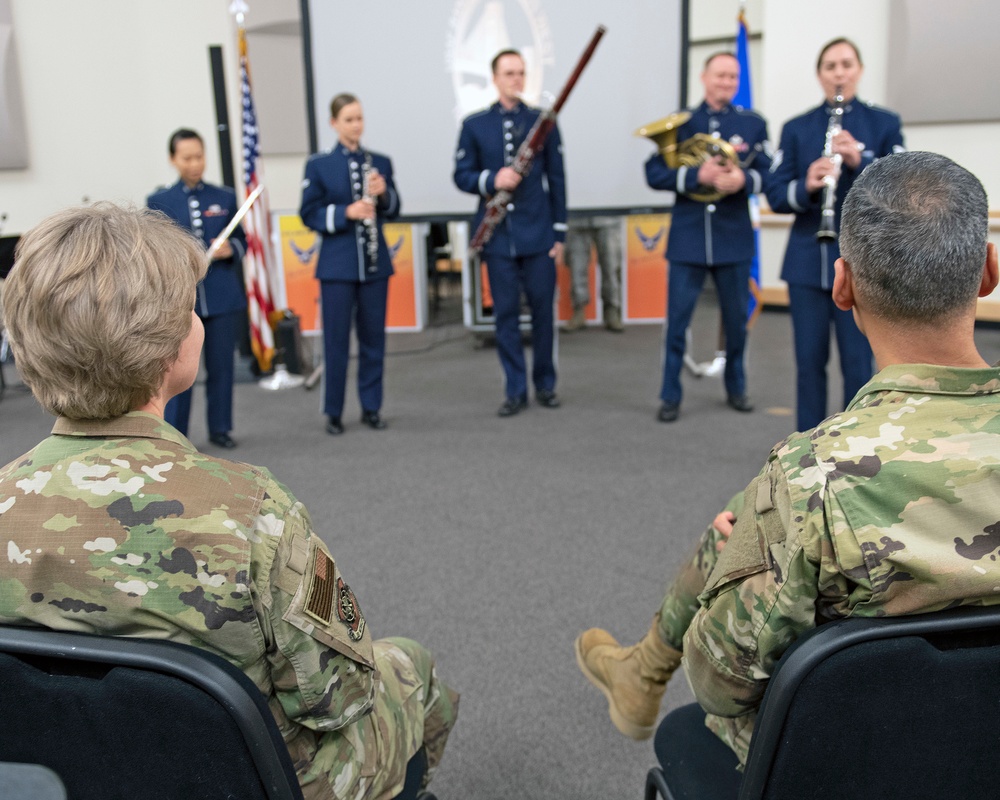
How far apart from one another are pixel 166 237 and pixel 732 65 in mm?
3517

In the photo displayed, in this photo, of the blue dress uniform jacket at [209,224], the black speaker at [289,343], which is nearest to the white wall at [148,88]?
the black speaker at [289,343]

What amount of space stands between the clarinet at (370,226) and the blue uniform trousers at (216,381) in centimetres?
63

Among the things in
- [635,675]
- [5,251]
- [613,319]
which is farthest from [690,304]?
[5,251]

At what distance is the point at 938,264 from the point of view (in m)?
0.97

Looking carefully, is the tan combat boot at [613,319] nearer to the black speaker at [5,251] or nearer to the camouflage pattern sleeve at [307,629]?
the black speaker at [5,251]

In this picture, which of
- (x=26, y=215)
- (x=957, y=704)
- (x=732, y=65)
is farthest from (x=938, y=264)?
(x=26, y=215)

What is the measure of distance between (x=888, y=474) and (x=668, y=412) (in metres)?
3.34

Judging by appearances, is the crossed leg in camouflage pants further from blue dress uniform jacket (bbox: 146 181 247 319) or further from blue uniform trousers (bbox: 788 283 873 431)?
blue dress uniform jacket (bbox: 146 181 247 319)

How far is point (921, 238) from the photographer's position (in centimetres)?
97

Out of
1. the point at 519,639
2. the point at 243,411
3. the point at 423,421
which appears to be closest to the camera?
the point at 519,639

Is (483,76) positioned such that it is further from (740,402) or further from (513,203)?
(740,402)

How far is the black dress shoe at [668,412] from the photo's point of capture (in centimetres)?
418

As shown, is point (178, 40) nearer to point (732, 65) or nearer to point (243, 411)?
point (243, 411)

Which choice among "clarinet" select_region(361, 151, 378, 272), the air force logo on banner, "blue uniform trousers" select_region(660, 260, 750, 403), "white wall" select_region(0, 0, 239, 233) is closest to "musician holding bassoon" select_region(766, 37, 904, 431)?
"blue uniform trousers" select_region(660, 260, 750, 403)
